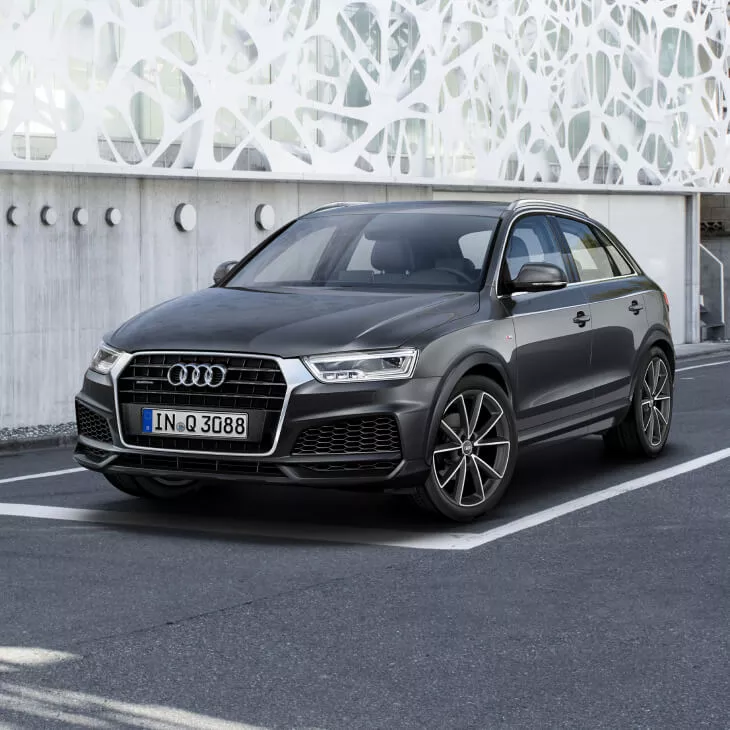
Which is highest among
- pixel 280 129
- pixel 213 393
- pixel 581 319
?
pixel 280 129

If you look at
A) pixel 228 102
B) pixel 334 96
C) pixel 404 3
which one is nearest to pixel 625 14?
pixel 404 3

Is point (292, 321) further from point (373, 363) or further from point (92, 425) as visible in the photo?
point (92, 425)

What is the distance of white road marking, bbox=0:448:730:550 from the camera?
7344 mm

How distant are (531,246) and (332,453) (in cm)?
229

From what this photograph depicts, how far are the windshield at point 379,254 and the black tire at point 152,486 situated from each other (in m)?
1.16

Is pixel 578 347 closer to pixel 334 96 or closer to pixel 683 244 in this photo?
pixel 334 96

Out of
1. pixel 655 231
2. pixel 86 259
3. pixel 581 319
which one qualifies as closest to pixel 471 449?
pixel 581 319

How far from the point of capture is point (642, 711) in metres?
4.59

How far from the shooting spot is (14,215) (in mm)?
13578

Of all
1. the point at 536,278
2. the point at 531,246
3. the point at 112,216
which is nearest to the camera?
the point at 536,278

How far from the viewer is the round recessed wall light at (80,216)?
564 inches

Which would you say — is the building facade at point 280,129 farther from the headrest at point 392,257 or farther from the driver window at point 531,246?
the driver window at point 531,246

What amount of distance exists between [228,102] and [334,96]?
2.10m

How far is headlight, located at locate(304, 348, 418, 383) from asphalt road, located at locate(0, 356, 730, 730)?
2.57 ft
